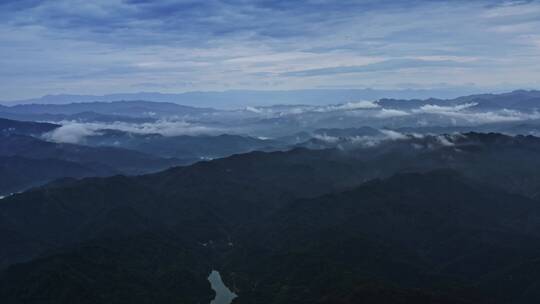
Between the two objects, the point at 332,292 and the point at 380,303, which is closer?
the point at 380,303

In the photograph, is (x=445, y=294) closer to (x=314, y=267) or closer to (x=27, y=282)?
Answer: (x=314, y=267)

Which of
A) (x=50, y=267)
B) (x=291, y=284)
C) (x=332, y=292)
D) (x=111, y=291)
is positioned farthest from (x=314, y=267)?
(x=50, y=267)

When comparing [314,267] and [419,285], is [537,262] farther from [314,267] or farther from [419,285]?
[314,267]

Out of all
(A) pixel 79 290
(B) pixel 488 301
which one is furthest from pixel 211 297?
(B) pixel 488 301

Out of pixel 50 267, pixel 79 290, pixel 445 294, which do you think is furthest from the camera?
pixel 50 267

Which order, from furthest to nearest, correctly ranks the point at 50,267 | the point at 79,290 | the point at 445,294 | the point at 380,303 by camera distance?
the point at 50,267, the point at 79,290, the point at 445,294, the point at 380,303

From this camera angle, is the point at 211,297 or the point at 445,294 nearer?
the point at 445,294

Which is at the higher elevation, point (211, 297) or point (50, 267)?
point (50, 267)

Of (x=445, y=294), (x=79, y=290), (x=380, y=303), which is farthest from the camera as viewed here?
(x=79, y=290)
